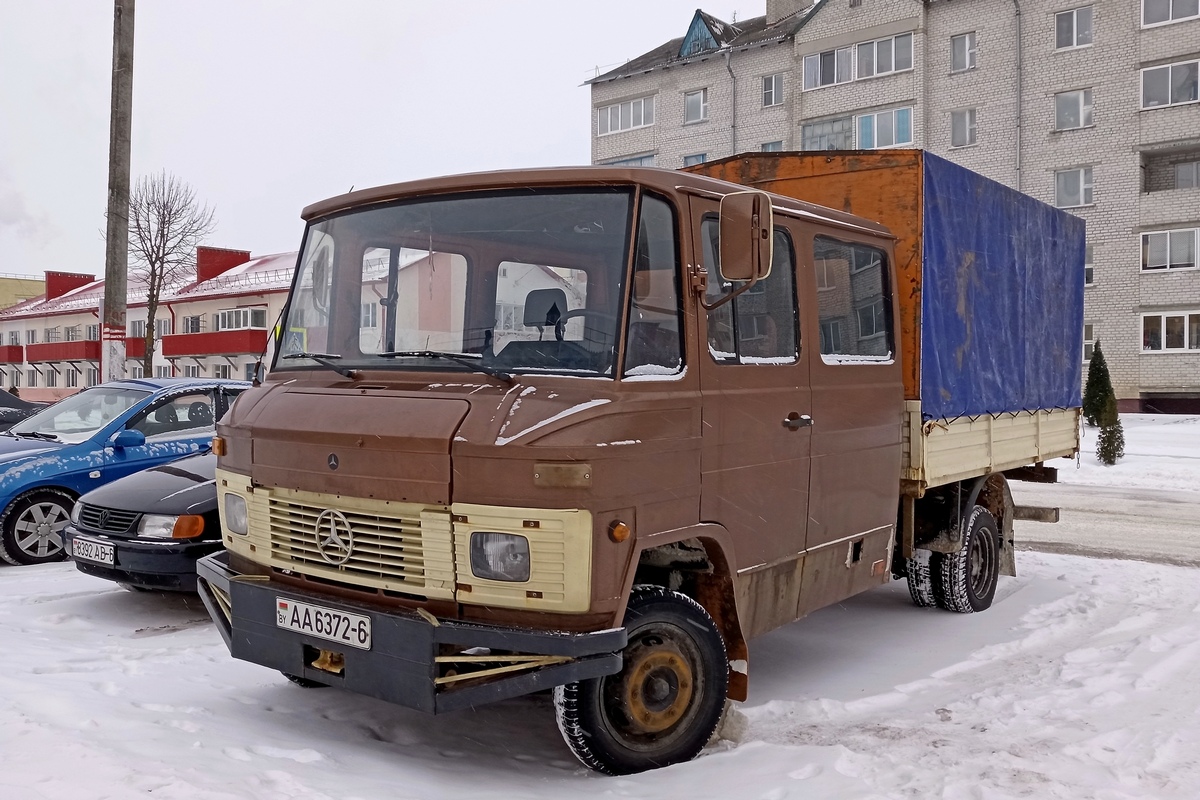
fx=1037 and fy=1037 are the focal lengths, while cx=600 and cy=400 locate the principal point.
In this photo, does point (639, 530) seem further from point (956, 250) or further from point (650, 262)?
point (956, 250)

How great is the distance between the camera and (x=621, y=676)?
13.4 feet

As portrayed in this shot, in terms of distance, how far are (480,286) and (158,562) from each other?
145 inches

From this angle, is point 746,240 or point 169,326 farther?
point 169,326

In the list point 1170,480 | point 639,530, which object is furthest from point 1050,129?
point 639,530

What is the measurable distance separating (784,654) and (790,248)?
8.51 feet

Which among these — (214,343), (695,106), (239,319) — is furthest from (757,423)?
(214,343)

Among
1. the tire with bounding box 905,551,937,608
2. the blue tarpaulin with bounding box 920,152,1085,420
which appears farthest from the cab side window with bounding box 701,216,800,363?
the tire with bounding box 905,551,937,608

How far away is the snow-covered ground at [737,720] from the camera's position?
12.7 ft

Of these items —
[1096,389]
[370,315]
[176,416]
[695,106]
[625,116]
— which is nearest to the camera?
[370,315]

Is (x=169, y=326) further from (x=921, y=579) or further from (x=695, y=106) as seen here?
(x=921, y=579)

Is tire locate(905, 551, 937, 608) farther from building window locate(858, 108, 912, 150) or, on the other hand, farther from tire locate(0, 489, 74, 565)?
building window locate(858, 108, 912, 150)

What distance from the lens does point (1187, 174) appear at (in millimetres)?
32562

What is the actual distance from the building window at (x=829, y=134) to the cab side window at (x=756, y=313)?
3456 cm

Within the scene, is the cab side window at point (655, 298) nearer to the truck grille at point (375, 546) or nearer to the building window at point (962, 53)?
the truck grille at point (375, 546)
